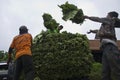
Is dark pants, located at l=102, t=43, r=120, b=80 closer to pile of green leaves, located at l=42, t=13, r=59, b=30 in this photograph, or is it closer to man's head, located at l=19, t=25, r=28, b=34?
man's head, located at l=19, t=25, r=28, b=34

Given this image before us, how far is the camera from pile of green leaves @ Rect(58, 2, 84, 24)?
9.68 metres

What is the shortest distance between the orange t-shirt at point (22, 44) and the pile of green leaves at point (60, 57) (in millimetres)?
1529

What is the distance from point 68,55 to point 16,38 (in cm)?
196

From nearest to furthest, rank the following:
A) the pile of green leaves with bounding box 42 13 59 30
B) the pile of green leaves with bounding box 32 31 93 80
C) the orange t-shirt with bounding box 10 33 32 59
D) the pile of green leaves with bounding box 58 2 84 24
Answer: the pile of green leaves with bounding box 58 2 84 24 → the orange t-shirt with bounding box 10 33 32 59 → the pile of green leaves with bounding box 32 31 93 80 → the pile of green leaves with bounding box 42 13 59 30

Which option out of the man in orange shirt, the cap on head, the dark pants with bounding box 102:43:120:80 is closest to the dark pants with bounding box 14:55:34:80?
the man in orange shirt

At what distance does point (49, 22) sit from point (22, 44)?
250 cm

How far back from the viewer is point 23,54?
32.4ft

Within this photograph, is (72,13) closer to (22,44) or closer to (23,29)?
(23,29)

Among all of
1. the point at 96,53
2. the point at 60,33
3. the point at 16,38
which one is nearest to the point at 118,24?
the point at 16,38

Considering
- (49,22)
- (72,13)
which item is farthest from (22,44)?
(49,22)

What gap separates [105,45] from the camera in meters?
8.17

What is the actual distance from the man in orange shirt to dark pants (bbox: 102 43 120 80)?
235 cm

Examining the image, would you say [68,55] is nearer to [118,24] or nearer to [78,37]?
[78,37]

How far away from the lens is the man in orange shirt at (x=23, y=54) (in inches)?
389
